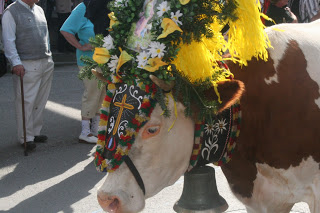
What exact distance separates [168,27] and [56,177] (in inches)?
141

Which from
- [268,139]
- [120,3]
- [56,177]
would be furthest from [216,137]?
[56,177]

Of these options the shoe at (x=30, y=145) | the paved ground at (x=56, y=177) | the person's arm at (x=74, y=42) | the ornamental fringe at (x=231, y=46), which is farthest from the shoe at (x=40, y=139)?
the ornamental fringe at (x=231, y=46)

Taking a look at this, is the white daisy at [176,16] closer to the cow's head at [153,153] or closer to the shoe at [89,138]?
the cow's head at [153,153]

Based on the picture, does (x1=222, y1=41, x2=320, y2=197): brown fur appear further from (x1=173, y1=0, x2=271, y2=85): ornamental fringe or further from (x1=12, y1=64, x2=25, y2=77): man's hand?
(x1=12, y1=64, x2=25, y2=77): man's hand

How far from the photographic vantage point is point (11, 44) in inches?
244

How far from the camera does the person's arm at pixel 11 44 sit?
20.3ft

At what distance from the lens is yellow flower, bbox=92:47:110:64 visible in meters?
2.83

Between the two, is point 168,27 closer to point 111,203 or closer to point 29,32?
point 111,203

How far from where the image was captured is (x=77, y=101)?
9.12 metres

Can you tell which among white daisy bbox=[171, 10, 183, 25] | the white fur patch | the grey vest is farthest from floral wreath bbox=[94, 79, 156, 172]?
the grey vest

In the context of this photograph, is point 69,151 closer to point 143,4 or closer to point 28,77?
point 28,77

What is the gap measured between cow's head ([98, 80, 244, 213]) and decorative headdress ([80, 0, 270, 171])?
0.05 meters

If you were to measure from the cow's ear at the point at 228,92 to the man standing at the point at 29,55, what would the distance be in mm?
3906

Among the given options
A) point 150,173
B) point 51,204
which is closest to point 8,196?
point 51,204
